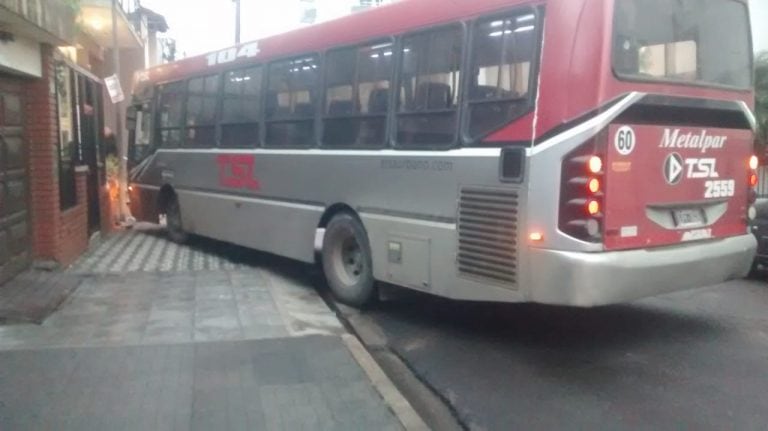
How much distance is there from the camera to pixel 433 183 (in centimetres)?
737

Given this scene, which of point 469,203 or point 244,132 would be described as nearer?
point 469,203

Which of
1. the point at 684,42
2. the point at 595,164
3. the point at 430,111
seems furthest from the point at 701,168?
the point at 430,111

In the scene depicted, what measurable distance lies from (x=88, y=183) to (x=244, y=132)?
11.0ft

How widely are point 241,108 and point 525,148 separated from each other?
5430 millimetres

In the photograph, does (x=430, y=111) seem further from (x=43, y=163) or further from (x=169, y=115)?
(x=169, y=115)

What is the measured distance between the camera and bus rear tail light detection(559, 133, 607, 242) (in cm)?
609

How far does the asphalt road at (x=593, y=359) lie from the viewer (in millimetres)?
5523

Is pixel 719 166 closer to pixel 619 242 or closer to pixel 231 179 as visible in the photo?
pixel 619 242

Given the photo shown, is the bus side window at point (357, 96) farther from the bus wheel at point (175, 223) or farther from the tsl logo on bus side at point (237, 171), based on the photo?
the bus wheel at point (175, 223)

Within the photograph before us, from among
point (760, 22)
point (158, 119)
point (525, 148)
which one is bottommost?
point (525, 148)

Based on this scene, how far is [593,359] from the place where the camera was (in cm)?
673

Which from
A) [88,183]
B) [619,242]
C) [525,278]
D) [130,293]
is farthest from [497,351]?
[88,183]

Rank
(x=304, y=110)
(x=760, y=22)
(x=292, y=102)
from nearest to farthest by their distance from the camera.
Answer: (x=304, y=110) < (x=292, y=102) < (x=760, y=22)

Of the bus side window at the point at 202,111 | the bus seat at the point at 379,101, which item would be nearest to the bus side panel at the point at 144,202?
the bus side window at the point at 202,111
